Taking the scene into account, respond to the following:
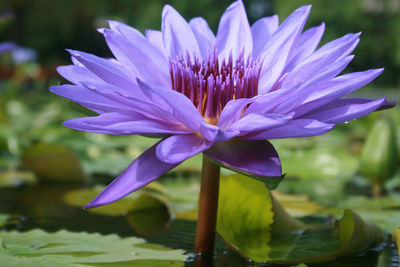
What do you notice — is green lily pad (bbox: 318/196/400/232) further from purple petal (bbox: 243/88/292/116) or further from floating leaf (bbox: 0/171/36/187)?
floating leaf (bbox: 0/171/36/187)

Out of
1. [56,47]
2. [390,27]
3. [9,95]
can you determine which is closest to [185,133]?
[9,95]

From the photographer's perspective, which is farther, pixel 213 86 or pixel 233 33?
pixel 233 33

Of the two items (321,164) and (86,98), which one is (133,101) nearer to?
(86,98)

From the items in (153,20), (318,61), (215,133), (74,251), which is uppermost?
(153,20)

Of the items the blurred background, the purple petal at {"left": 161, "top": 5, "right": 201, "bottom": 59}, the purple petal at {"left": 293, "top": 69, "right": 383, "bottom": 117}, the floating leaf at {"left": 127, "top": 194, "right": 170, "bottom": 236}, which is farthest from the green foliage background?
the purple petal at {"left": 293, "top": 69, "right": 383, "bottom": 117}

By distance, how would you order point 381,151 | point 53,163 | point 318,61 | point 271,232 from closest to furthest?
point 318,61, point 271,232, point 381,151, point 53,163

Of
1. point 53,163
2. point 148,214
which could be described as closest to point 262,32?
point 148,214
